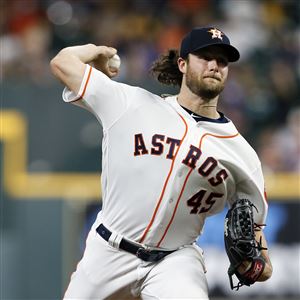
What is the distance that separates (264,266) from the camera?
5.24m

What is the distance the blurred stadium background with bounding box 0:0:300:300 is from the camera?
9.33 metres

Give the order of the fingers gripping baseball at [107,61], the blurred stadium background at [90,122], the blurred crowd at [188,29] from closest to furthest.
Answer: the fingers gripping baseball at [107,61] → the blurred stadium background at [90,122] → the blurred crowd at [188,29]

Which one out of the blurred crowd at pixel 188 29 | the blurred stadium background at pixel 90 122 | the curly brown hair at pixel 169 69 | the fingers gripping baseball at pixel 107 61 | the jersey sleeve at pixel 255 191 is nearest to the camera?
the jersey sleeve at pixel 255 191

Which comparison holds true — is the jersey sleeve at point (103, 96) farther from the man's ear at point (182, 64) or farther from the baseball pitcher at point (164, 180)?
the man's ear at point (182, 64)

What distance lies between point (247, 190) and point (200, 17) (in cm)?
662

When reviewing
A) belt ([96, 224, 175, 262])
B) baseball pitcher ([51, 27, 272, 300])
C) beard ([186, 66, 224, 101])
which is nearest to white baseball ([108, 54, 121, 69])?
baseball pitcher ([51, 27, 272, 300])

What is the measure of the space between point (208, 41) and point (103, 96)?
2.10ft

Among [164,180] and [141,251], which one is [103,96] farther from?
[141,251]

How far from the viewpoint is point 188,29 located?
1143 cm

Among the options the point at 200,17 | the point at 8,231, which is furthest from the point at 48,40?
the point at 8,231

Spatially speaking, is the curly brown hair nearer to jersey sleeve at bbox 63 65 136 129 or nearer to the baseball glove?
jersey sleeve at bbox 63 65 136 129

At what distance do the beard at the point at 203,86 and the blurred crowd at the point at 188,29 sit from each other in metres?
4.69

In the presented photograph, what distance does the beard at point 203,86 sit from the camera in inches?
204

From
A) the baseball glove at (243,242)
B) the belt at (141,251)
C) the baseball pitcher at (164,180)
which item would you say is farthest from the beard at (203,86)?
the belt at (141,251)
